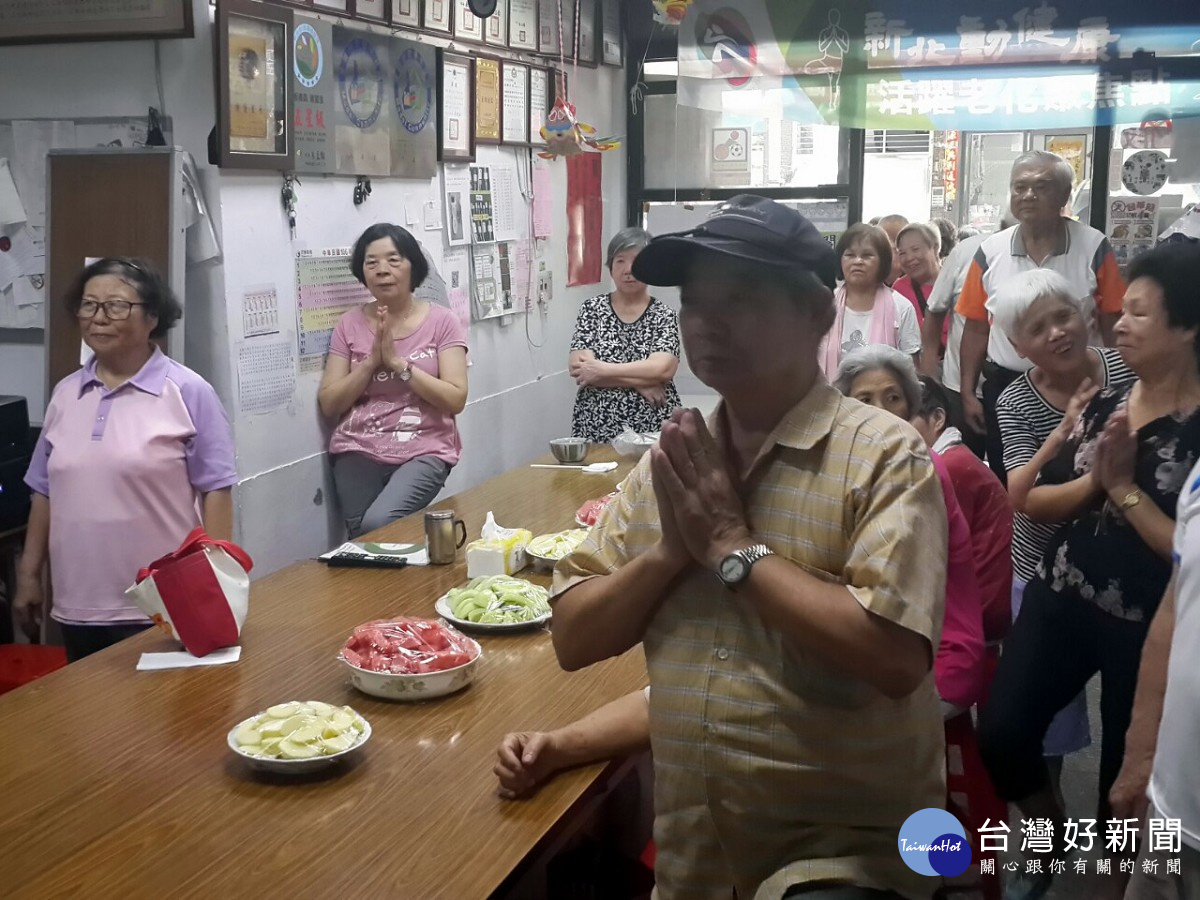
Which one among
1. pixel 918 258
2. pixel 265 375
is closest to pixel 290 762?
pixel 265 375

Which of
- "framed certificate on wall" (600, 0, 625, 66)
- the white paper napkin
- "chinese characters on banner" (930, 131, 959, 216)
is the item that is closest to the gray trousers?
the white paper napkin

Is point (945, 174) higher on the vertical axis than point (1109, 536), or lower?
higher

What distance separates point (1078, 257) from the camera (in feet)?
13.8

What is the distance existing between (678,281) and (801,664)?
47cm

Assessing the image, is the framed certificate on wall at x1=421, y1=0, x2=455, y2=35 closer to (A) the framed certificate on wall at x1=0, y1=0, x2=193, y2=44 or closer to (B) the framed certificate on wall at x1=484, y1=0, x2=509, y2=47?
(B) the framed certificate on wall at x1=484, y1=0, x2=509, y2=47

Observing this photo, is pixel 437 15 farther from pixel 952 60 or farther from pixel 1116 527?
pixel 1116 527

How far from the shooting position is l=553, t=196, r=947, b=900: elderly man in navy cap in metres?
1.30

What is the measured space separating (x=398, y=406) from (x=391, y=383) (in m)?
0.08

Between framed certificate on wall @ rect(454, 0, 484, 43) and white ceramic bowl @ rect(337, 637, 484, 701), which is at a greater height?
framed certificate on wall @ rect(454, 0, 484, 43)

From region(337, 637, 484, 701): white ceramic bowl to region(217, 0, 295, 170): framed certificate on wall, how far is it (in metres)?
2.14

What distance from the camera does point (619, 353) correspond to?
14.9 ft

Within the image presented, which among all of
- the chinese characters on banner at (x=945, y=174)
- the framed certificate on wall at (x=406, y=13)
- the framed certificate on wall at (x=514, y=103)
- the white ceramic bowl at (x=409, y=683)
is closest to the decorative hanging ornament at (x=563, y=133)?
the framed certificate on wall at (x=406, y=13)

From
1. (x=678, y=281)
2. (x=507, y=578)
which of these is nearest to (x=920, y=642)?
(x=678, y=281)

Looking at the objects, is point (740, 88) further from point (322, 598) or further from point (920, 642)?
point (920, 642)
